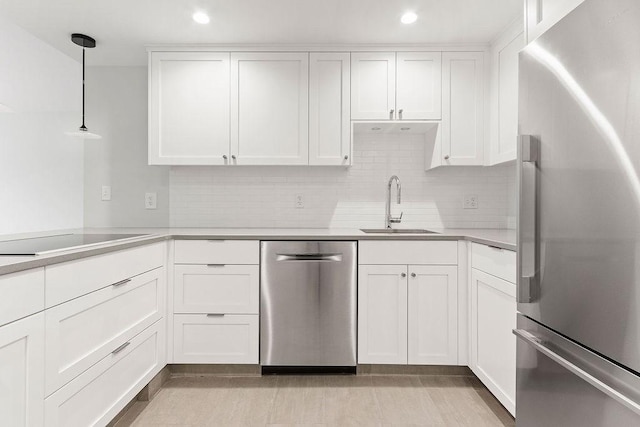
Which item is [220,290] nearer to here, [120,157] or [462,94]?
[120,157]

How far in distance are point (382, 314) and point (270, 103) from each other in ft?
5.33

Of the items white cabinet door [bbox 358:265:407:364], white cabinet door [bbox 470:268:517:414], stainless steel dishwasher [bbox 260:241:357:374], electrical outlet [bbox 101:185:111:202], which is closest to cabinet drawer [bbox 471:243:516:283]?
white cabinet door [bbox 470:268:517:414]

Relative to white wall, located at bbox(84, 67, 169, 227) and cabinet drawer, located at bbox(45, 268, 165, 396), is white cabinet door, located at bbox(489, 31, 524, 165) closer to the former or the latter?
cabinet drawer, located at bbox(45, 268, 165, 396)

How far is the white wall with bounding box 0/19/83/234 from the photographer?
3090 mm

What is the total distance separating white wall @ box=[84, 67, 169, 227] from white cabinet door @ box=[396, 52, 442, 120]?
1901mm

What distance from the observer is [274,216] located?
2.96 meters

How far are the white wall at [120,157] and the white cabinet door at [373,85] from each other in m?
1.59

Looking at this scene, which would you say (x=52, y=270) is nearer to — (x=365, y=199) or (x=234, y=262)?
(x=234, y=262)

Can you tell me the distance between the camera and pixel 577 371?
3.11ft

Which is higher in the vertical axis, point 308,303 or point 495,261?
point 495,261

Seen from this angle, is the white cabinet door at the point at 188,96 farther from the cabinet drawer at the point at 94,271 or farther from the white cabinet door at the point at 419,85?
the white cabinet door at the point at 419,85

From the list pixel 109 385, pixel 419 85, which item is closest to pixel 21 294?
pixel 109 385

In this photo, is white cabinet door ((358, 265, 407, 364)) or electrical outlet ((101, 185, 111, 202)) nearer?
white cabinet door ((358, 265, 407, 364))

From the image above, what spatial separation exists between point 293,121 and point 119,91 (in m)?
1.48
